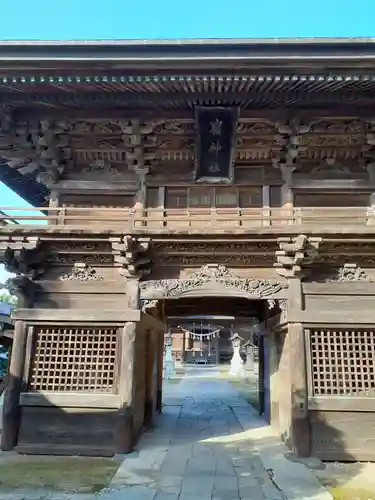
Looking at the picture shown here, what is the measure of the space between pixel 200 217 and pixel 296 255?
207 cm

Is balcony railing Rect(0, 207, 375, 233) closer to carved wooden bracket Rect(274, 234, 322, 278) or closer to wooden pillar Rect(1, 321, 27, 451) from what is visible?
carved wooden bracket Rect(274, 234, 322, 278)

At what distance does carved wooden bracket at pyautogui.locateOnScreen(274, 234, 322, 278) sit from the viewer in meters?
7.73

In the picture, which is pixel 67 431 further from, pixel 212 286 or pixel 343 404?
pixel 343 404

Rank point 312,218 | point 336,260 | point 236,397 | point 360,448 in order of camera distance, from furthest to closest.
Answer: point 236,397 < point 312,218 < point 336,260 < point 360,448

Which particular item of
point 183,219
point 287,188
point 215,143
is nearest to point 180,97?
point 215,143

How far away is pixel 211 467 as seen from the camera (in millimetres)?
7188

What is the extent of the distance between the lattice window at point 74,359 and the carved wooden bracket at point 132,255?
4.32 feet

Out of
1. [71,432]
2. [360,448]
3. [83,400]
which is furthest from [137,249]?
[360,448]

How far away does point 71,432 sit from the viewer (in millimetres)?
7934

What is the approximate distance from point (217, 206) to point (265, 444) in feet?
17.6

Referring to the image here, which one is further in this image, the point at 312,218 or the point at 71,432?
the point at 312,218

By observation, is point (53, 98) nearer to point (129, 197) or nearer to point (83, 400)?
point (129, 197)

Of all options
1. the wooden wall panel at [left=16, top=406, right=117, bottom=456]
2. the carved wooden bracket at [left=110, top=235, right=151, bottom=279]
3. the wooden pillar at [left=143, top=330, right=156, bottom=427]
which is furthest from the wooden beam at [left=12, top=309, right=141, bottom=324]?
the wooden pillar at [left=143, top=330, right=156, bottom=427]

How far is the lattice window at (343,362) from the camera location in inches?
320
